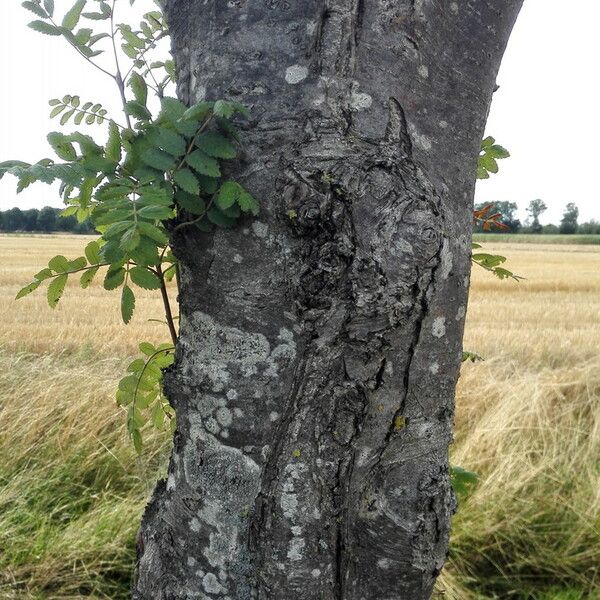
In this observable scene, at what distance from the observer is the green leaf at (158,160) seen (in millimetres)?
984

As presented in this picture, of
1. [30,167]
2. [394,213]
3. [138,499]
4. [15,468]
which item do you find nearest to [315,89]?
[394,213]

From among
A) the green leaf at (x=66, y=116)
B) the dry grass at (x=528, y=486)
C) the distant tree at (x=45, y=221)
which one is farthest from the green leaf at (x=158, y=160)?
the distant tree at (x=45, y=221)

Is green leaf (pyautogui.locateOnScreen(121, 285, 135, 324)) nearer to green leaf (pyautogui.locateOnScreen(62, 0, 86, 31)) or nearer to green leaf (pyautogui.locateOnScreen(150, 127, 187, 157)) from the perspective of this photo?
green leaf (pyautogui.locateOnScreen(150, 127, 187, 157))

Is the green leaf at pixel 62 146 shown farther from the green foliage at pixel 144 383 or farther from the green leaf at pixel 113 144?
the green foliage at pixel 144 383

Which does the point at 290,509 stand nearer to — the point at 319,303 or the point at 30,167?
the point at 319,303

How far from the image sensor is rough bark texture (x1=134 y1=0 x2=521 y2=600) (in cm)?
94

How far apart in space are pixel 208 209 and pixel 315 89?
0.23m

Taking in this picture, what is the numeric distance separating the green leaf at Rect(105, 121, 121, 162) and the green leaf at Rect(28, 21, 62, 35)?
345 millimetres

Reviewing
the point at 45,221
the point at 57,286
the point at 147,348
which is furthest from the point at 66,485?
the point at 45,221

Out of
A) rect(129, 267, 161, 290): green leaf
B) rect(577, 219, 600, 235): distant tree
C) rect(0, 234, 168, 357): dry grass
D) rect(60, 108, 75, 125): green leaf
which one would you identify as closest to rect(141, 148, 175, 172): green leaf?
rect(129, 267, 161, 290): green leaf

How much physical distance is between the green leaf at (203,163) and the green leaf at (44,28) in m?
0.47

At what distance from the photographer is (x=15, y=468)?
10.2 feet

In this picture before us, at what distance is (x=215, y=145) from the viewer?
95 cm

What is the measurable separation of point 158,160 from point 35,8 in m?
0.45
